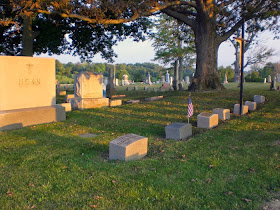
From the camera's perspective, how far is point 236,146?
20.3ft

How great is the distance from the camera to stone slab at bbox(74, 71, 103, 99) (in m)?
12.8

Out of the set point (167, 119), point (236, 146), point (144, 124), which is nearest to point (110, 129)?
point (144, 124)

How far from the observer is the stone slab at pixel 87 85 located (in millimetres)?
12820

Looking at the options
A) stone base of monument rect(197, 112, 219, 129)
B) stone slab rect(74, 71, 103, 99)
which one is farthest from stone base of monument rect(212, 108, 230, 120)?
stone slab rect(74, 71, 103, 99)

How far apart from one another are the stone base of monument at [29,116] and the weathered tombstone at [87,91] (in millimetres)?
3086

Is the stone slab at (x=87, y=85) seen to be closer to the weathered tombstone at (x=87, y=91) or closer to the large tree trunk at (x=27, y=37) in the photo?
the weathered tombstone at (x=87, y=91)

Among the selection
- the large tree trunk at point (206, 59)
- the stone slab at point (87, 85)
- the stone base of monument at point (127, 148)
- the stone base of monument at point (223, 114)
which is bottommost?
the stone base of monument at point (127, 148)

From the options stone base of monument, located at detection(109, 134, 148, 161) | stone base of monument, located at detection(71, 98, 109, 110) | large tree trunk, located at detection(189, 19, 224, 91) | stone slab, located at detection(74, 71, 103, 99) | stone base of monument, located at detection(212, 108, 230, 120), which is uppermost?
large tree trunk, located at detection(189, 19, 224, 91)

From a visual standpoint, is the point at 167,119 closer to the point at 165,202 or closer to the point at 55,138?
the point at 55,138

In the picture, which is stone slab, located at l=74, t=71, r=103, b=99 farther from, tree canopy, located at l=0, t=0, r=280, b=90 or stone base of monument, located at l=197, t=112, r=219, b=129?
stone base of monument, located at l=197, t=112, r=219, b=129

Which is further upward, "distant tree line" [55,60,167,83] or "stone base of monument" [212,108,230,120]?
"distant tree line" [55,60,167,83]

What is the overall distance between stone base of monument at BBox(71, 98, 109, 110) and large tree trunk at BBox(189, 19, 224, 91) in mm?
6626

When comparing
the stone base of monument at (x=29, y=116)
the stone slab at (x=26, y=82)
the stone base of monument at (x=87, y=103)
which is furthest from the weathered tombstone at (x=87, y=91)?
the stone base of monument at (x=29, y=116)

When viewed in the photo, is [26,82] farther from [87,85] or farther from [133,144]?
[133,144]
